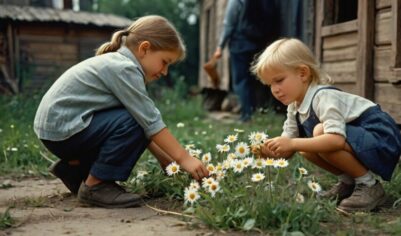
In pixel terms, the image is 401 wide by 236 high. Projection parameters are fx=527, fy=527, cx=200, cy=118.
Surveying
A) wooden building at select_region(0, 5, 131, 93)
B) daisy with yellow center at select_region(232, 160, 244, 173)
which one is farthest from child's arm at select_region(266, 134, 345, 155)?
wooden building at select_region(0, 5, 131, 93)

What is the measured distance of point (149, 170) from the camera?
3.37m

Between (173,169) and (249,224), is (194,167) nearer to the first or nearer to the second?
(173,169)

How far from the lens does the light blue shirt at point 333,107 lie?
8.84 feet

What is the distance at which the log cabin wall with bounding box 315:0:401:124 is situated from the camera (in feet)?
13.2

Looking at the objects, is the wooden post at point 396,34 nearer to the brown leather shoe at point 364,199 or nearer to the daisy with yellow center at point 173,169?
the brown leather shoe at point 364,199

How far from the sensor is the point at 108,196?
2916 millimetres

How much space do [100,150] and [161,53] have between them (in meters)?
0.66

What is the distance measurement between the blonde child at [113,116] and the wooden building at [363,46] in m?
1.85

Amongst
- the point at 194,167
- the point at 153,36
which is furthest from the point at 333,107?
the point at 153,36

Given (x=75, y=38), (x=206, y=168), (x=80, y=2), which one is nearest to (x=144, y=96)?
(x=206, y=168)

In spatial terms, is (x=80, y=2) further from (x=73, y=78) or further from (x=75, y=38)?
(x=73, y=78)

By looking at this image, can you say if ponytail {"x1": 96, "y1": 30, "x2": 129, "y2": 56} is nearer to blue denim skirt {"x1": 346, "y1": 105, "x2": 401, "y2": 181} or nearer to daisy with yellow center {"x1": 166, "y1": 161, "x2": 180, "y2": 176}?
daisy with yellow center {"x1": 166, "y1": 161, "x2": 180, "y2": 176}

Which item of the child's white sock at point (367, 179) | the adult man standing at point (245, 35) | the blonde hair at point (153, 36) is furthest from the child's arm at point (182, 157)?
the adult man standing at point (245, 35)

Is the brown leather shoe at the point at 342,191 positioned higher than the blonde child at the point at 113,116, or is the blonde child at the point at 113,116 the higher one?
the blonde child at the point at 113,116
